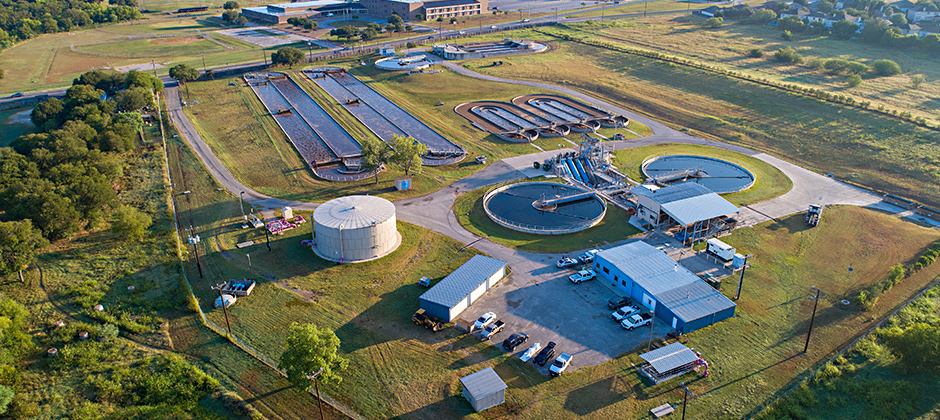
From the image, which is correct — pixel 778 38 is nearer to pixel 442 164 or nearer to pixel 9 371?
pixel 442 164

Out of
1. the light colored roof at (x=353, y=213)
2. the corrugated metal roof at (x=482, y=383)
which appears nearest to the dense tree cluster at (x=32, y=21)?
the light colored roof at (x=353, y=213)

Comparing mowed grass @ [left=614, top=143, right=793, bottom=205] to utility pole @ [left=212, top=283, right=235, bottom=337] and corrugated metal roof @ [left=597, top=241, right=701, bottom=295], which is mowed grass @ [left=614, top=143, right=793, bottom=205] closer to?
corrugated metal roof @ [left=597, top=241, right=701, bottom=295]

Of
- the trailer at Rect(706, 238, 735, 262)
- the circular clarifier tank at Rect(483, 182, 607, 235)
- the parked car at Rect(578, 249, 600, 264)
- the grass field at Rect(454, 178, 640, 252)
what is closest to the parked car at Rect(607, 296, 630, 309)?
the parked car at Rect(578, 249, 600, 264)

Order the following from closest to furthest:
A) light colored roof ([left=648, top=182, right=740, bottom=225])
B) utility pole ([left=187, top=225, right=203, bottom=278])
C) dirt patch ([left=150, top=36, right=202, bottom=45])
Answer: utility pole ([left=187, top=225, right=203, bottom=278]) < light colored roof ([left=648, top=182, right=740, bottom=225]) < dirt patch ([left=150, top=36, right=202, bottom=45])

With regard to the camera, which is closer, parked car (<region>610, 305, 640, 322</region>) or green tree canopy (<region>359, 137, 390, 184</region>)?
parked car (<region>610, 305, 640, 322</region>)

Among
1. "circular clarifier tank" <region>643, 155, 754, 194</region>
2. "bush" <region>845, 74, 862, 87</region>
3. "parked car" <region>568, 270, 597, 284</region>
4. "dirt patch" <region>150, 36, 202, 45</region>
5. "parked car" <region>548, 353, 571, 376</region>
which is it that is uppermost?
"dirt patch" <region>150, 36, 202, 45</region>

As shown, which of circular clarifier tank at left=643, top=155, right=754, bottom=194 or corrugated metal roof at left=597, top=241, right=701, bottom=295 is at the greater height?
circular clarifier tank at left=643, top=155, right=754, bottom=194

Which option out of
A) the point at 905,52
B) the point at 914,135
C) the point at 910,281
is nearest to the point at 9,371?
the point at 910,281
